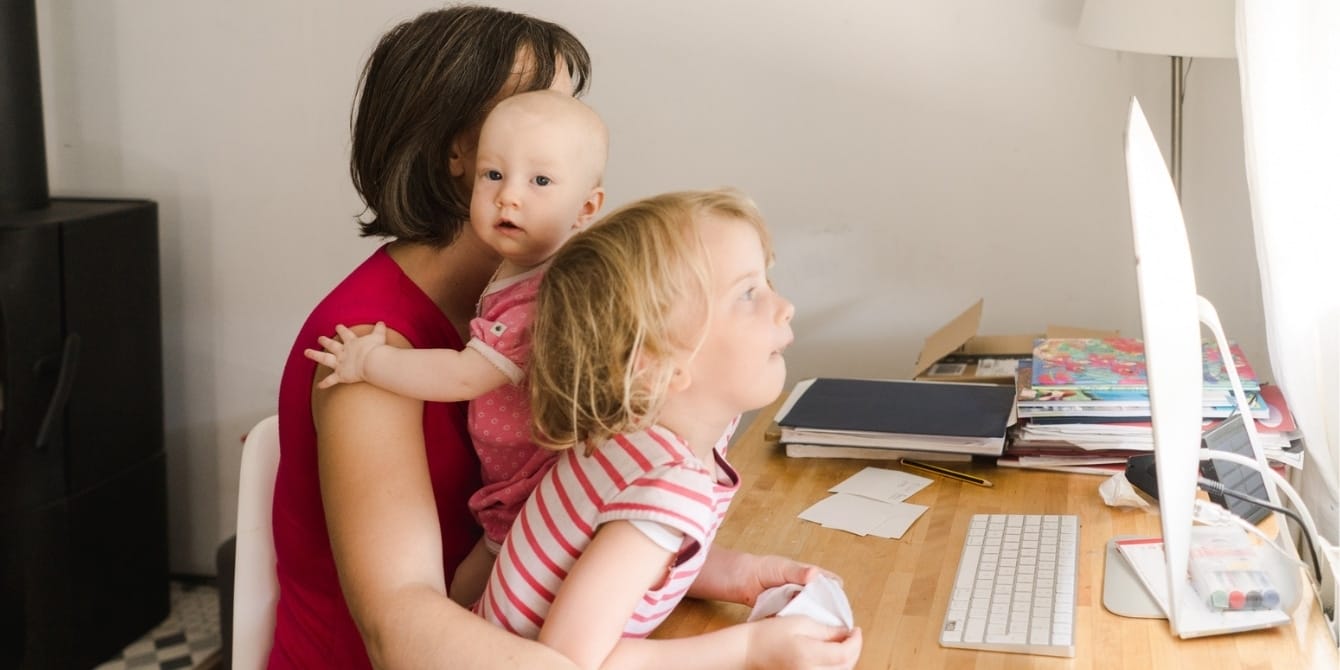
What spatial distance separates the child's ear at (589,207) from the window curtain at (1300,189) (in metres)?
0.71

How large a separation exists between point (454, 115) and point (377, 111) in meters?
0.08

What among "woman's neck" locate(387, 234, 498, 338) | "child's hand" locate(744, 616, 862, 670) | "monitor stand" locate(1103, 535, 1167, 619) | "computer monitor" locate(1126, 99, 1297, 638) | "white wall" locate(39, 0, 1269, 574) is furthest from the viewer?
"white wall" locate(39, 0, 1269, 574)

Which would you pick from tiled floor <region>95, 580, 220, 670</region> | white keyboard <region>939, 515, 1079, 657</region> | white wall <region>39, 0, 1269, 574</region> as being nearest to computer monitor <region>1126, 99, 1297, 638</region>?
white keyboard <region>939, 515, 1079, 657</region>

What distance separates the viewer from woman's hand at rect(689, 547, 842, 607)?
1.35m

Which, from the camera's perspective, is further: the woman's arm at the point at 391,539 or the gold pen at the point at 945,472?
the gold pen at the point at 945,472

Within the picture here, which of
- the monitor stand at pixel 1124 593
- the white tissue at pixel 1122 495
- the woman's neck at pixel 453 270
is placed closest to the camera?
the monitor stand at pixel 1124 593

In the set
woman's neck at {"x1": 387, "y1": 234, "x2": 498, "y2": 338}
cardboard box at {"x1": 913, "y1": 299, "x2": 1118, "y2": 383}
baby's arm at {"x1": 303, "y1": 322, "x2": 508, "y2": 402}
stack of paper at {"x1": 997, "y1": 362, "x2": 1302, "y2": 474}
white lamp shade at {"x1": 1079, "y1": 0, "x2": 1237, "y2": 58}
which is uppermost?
white lamp shade at {"x1": 1079, "y1": 0, "x2": 1237, "y2": 58}

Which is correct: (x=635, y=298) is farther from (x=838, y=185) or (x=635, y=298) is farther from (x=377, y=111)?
(x=838, y=185)

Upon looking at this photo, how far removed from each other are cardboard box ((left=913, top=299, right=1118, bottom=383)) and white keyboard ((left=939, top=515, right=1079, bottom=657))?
20.8 inches

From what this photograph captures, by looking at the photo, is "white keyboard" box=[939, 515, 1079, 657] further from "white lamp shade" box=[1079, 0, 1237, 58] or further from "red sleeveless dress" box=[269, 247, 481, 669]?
"white lamp shade" box=[1079, 0, 1237, 58]

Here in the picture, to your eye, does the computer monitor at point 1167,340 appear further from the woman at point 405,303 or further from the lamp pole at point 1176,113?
the lamp pole at point 1176,113

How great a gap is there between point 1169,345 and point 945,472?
28.4 inches

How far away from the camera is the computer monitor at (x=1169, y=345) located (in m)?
1.05

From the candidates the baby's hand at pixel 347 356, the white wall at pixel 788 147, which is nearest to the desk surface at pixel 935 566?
the baby's hand at pixel 347 356
